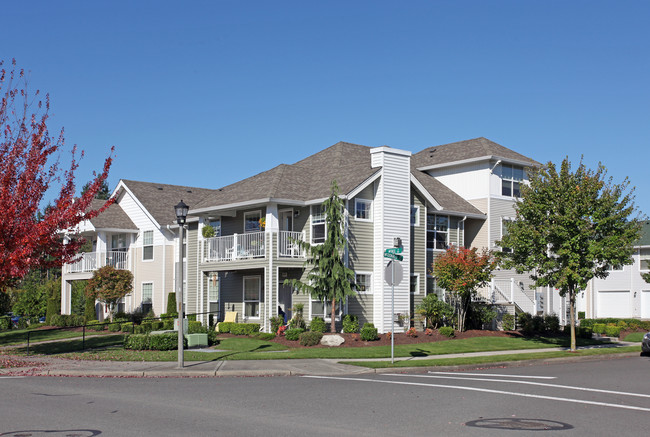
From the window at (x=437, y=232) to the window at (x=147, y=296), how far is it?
16.7m

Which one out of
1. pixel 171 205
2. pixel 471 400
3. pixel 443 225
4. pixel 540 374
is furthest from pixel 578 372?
pixel 171 205

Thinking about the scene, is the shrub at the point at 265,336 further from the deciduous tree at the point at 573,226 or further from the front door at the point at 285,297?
the deciduous tree at the point at 573,226

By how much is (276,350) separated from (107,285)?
16997mm

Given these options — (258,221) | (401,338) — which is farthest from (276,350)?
(258,221)

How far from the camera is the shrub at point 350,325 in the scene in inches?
1093

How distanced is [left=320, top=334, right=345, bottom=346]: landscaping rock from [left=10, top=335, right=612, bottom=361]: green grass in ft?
3.76

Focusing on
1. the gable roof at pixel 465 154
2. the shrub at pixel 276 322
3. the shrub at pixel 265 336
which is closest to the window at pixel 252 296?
the shrub at pixel 276 322

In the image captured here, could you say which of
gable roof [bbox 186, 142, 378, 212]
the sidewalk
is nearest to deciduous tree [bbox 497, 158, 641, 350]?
the sidewalk

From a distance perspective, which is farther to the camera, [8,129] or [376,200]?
[376,200]

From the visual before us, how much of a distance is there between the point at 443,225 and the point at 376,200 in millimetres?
5134

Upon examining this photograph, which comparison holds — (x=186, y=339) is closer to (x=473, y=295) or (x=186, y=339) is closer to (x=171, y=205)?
(x=473, y=295)

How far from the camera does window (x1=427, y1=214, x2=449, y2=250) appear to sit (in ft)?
109

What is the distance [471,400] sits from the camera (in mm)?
12562

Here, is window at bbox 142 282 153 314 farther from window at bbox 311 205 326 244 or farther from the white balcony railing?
window at bbox 311 205 326 244
